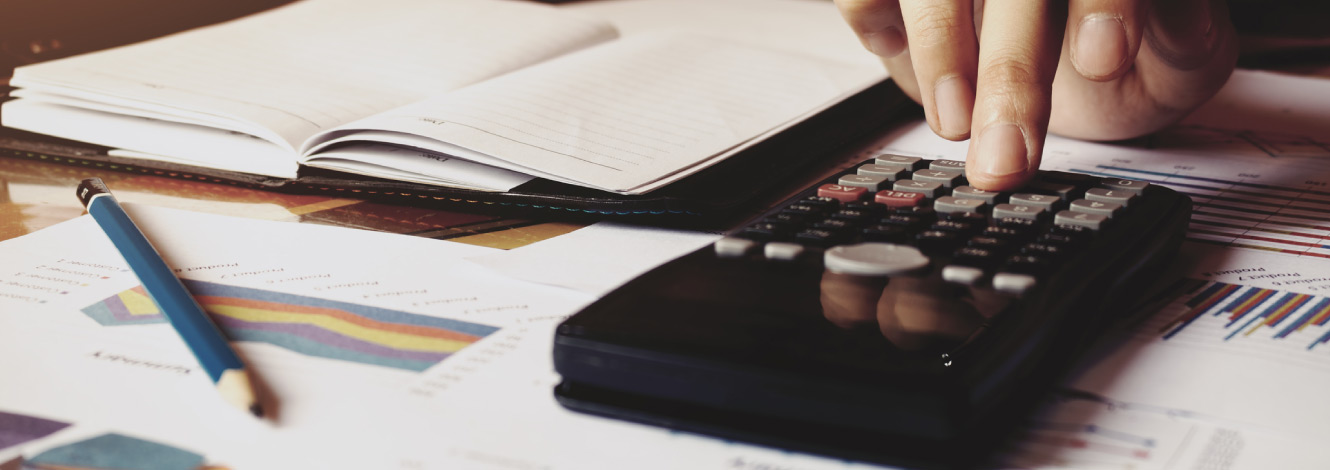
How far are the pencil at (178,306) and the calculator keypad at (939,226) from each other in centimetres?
17

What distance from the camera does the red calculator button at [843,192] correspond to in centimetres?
44

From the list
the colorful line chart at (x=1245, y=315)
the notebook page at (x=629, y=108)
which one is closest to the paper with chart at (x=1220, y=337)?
the colorful line chart at (x=1245, y=315)

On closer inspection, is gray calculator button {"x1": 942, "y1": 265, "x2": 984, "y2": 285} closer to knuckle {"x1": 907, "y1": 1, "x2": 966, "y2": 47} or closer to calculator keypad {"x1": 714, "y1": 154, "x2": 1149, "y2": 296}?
calculator keypad {"x1": 714, "y1": 154, "x2": 1149, "y2": 296}

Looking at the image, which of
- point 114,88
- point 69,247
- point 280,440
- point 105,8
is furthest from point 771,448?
point 105,8

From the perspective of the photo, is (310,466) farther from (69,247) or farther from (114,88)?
(114,88)

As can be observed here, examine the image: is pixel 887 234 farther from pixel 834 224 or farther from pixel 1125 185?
pixel 1125 185

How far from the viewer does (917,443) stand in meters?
0.27

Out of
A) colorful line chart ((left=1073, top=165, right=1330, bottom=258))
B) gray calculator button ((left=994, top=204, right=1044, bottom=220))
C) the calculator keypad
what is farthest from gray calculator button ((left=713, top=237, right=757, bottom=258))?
colorful line chart ((left=1073, top=165, right=1330, bottom=258))

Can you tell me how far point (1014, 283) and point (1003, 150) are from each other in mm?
135

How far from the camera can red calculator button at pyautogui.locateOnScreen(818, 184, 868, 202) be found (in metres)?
A: 0.44

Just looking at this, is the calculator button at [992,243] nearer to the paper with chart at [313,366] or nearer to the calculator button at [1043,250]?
the calculator button at [1043,250]

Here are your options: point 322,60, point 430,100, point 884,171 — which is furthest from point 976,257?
point 322,60

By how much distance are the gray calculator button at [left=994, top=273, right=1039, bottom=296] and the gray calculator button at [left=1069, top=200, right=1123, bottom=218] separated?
9 cm

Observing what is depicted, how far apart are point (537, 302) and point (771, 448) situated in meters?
0.14
